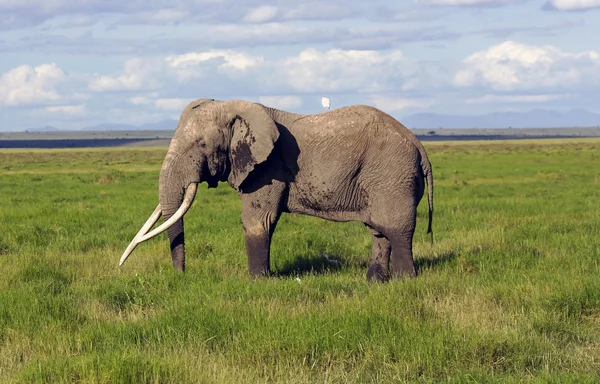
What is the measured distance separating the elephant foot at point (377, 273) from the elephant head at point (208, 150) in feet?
6.28

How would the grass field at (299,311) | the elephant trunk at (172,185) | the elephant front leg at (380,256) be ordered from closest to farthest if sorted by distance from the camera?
the grass field at (299,311) < the elephant trunk at (172,185) < the elephant front leg at (380,256)

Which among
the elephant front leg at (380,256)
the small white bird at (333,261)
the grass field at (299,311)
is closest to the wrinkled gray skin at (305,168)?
the elephant front leg at (380,256)

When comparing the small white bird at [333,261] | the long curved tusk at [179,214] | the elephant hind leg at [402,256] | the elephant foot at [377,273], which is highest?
the long curved tusk at [179,214]

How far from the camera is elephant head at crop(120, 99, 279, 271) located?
9172 millimetres

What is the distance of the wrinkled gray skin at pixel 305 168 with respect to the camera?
9250mm

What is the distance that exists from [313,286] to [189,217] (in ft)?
27.9

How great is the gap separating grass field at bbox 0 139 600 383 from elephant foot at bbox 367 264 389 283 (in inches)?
8.7

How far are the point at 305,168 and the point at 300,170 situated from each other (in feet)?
0.21

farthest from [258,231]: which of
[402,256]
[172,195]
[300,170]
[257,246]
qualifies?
[402,256]

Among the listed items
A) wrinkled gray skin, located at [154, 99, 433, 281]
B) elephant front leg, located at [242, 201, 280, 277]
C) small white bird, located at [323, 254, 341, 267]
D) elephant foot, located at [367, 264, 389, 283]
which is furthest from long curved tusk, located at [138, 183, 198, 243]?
small white bird, located at [323, 254, 341, 267]

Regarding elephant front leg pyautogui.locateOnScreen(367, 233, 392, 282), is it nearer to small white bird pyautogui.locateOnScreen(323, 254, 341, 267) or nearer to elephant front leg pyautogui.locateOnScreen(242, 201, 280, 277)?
small white bird pyautogui.locateOnScreen(323, 254, 341, 267)

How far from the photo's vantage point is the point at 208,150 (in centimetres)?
923

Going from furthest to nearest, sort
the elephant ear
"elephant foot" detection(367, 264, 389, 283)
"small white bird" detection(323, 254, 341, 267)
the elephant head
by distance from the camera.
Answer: "small white bird" detection(323, 254, 341, 267)
"elephant foot" detection(367, 264, 389, 283)
the elephant head
the elephant ear

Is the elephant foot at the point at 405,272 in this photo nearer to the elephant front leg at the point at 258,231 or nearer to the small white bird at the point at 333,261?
the elephant front leg at the point at 258,231
